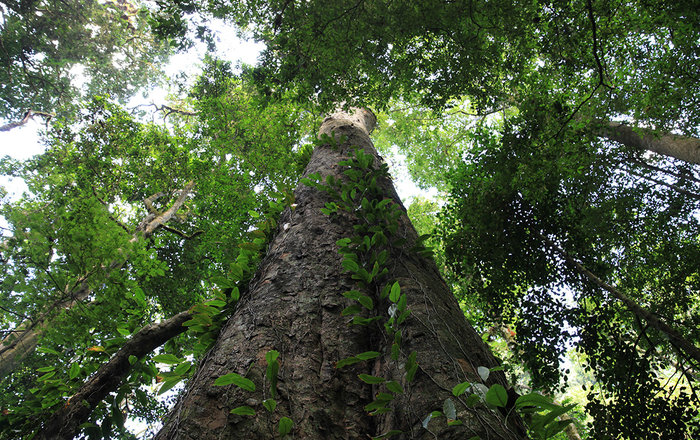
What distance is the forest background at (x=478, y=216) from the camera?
231 centimetres

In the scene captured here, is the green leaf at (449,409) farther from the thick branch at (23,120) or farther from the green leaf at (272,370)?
the thick branch at (23,120)

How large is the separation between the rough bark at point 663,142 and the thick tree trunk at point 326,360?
3800 millimetres

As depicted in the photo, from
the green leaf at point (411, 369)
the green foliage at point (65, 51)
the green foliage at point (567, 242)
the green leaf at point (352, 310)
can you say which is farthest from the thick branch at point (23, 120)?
the green leaf at point (411, 369)

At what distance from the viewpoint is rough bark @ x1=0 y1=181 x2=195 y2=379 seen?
9.16 ft

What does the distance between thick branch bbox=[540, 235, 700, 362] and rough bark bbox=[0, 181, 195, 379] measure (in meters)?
5.21

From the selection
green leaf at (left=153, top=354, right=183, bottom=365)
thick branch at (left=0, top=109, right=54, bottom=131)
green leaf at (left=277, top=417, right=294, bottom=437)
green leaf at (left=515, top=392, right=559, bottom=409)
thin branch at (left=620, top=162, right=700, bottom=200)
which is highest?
thick branch at (left=0, top=109, right=54, bottom=131)

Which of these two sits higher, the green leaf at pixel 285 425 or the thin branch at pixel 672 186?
the thin branch at pixel 672 186

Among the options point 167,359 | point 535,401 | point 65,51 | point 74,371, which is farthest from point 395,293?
point 65,51

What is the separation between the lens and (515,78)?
4.14 meters

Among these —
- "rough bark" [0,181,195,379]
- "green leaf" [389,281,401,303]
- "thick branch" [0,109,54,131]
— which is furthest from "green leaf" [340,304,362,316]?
"thick branch" [0,109,54,131]

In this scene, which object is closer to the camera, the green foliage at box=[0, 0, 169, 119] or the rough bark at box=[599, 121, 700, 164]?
the rough bark at box=[599, 121, 700, 164]

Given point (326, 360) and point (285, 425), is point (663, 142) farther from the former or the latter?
point (285, 425)

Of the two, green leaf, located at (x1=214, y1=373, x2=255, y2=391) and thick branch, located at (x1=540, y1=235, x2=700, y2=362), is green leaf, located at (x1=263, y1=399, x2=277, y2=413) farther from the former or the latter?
thick branch, located at (x1=540, y1=235, x2=700, y2=362)

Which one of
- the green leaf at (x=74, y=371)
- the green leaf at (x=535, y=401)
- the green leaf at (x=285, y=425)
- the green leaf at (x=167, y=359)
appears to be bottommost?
the green leaf at (x=285, y=425)
